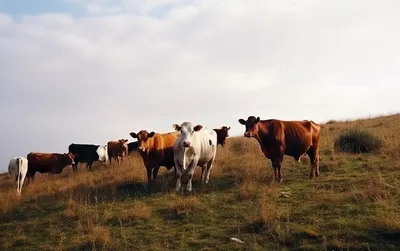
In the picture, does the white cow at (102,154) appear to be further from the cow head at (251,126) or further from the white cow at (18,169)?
the cow head at (251,126)

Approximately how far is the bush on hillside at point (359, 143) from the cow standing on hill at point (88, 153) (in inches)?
570

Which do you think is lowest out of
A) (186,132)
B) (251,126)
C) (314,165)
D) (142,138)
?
(314,165)

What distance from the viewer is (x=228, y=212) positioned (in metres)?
10.3

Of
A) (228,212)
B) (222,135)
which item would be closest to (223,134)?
(222,135)

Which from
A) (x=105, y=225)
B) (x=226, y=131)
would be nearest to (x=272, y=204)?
(x=105, y=225)

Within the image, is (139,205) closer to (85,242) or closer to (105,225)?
(105,225)

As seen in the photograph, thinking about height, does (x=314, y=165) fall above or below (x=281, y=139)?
below

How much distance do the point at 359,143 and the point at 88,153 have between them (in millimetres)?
15795

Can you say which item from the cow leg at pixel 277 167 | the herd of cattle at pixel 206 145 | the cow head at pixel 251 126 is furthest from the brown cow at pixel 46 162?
the cow leg at pixel 277 167

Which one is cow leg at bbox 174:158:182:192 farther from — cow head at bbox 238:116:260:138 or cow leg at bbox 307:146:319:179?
cow leg at bbox 307:146:319:179

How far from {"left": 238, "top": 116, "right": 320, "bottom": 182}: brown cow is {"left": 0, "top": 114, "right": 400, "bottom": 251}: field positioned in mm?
604

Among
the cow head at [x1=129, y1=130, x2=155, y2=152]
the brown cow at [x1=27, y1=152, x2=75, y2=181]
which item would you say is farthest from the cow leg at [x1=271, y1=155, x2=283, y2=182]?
the brown cow at [x1=27, y1=152, x2=75, y2=181]

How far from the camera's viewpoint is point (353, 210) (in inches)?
374

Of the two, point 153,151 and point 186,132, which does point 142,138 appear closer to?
point 153,151
